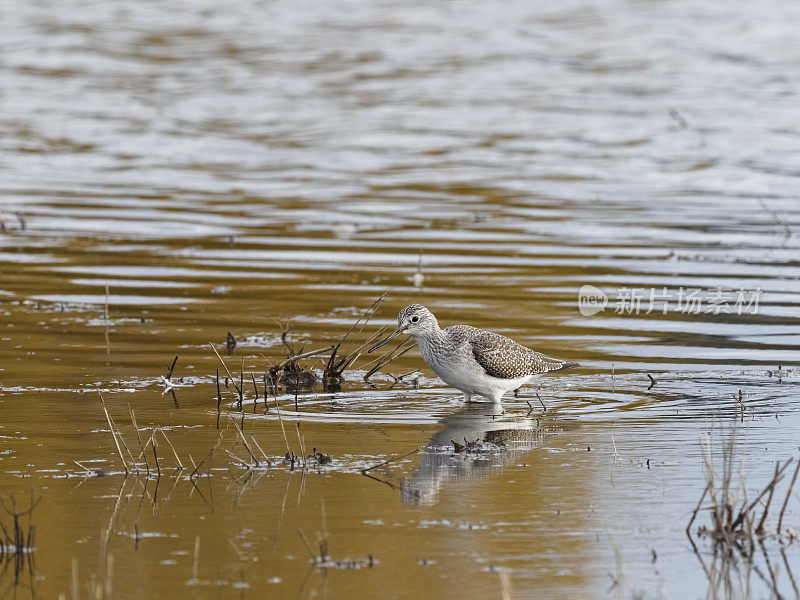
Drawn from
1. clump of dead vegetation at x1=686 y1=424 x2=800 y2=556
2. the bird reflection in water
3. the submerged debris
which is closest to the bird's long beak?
the bird reflection in water

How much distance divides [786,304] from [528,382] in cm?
357

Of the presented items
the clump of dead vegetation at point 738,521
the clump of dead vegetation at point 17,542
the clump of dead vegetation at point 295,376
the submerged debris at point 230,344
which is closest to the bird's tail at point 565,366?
the clump of dead vegetation at point 295,376

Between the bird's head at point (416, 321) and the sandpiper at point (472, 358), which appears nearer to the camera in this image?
the sandpiper at point (472, 358)

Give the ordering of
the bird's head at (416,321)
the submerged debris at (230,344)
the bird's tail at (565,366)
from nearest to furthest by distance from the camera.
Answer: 1. the bird's head at (416,321)
2. the bird's tail at (565,366)
3. the submerged debris at (230,344)

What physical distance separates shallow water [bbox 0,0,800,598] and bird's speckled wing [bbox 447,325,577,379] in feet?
0.84

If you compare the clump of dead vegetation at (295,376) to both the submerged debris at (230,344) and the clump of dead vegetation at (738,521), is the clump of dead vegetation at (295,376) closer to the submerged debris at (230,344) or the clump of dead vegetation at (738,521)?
the submerged debris at (230,344)

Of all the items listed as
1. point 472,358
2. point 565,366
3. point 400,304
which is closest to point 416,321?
point 472,358

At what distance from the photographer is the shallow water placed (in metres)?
6.64

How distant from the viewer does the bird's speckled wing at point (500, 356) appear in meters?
9.92

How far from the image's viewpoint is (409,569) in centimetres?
632

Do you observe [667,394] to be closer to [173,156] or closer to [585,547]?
[585,547]

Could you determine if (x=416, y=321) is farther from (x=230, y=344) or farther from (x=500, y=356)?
(x=230, y=344)

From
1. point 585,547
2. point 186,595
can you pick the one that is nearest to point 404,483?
point 585,547

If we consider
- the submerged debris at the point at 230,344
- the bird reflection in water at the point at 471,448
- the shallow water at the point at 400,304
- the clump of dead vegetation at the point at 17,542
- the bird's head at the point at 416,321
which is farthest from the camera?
the submerged debris at the point at 230,344
